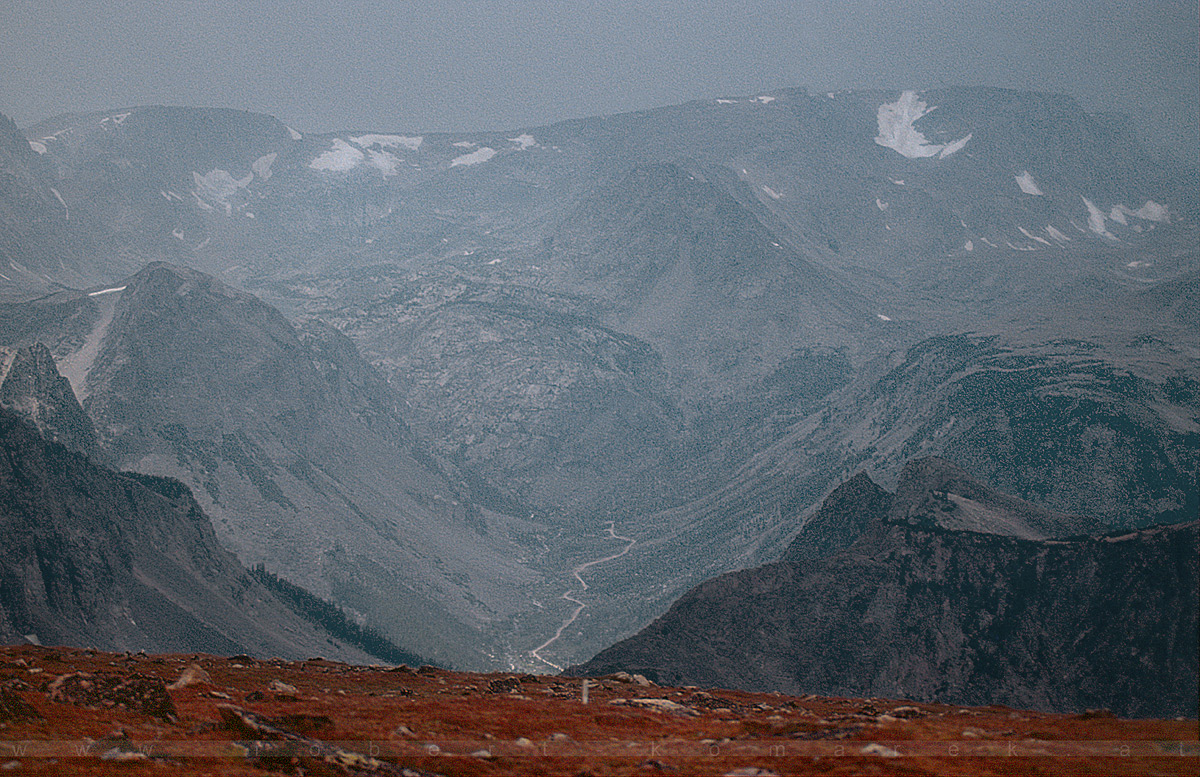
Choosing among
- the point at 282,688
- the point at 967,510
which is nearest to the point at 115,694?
the point at 282,688

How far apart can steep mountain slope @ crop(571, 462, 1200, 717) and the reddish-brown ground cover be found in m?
62.7

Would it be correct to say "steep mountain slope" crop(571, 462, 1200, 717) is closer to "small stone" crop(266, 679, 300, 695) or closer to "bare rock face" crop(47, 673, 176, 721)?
"small stone" crop(266, 679, 300, 695)

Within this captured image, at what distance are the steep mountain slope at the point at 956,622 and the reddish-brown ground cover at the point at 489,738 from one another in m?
62.7

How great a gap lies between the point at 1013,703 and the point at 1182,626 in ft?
73.7

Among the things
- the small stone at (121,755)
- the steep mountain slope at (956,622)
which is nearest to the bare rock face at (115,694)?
the small stone at (121,755)

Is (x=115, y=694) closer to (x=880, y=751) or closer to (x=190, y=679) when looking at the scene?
(x=190, y=679)

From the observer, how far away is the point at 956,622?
5364 inches

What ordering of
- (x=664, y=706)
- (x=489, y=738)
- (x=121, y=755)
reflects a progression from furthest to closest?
(x=664, y=706), (x=489, y=738), (x=121, y=755)

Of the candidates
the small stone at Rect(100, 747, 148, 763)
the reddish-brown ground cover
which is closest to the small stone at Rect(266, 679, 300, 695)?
the reddish-brown ground cover

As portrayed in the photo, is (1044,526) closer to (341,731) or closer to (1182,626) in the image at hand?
(1182,626)

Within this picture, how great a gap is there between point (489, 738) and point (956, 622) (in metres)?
102

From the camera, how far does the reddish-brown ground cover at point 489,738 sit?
41.2 m

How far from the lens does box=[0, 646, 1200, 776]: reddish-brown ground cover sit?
41156 millimetres

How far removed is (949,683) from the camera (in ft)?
427
